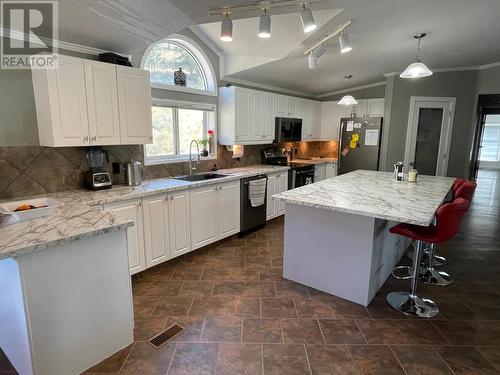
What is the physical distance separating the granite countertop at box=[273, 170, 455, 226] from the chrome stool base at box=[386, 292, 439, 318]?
0.87 m

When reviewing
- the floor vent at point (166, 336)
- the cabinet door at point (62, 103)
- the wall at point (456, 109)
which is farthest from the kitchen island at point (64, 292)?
the wall at point (456, 109)

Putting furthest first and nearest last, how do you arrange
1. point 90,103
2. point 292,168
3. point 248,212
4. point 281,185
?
point 292,168 → point 281,185 → point 248,212 → point 90,103

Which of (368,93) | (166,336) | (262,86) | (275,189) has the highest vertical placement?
(368,93)

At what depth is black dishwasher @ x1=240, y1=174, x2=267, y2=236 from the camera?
4.14 metres

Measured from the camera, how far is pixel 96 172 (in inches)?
114

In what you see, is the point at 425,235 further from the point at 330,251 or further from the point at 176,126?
the point at 176,126

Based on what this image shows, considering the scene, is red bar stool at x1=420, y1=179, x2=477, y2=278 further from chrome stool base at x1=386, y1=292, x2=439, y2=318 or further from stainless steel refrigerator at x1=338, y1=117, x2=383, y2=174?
stainless steel refrigerator at x1=338, y1=117, x2=383, y2=174

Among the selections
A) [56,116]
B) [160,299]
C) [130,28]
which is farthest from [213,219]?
[130,28]

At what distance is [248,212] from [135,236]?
1.81 metres

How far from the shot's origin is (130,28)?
2.59m

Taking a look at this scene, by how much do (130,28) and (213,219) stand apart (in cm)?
227

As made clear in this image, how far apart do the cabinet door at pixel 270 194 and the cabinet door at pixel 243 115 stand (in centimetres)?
75

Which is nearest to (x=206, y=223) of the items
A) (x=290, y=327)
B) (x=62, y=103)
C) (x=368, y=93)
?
Result: (x=290, y=327)

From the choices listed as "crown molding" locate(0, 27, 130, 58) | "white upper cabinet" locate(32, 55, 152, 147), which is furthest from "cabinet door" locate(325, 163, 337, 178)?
"crown molding" locate(0, 27, 130, 58)
